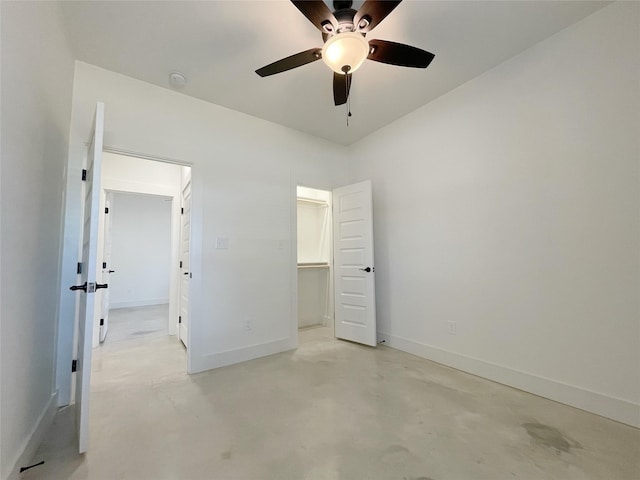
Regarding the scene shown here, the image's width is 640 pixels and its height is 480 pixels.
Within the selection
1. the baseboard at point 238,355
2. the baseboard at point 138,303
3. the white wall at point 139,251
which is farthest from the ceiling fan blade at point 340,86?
the baseboard at point 138,303

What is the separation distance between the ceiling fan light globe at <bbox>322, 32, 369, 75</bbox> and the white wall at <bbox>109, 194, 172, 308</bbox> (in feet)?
19.6

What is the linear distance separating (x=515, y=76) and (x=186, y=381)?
12.9ft

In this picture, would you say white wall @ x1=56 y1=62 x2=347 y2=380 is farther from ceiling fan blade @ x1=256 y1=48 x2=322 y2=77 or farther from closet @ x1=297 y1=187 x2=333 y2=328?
ceiling fan blade @ x1=256 y1=48 x2=322 y2=77

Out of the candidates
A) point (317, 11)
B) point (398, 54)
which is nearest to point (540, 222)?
point (398, 54)

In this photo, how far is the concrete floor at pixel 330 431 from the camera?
4.56ft

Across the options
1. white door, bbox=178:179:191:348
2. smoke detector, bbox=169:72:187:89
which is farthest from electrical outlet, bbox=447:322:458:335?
smoke detector, bbox=169:72:187:89

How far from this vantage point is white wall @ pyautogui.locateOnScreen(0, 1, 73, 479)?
1.17 metres

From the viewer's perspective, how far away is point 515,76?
234cm

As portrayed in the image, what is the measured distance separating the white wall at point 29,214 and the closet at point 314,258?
2.90 m

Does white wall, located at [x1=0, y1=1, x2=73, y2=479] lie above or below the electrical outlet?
above

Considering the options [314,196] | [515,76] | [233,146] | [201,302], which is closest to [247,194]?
[233,146]

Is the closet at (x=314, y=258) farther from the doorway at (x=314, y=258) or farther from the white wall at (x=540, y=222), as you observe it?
the white wall at (x=540, y=222)

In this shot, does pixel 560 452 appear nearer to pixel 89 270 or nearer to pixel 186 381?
pixel 186 381

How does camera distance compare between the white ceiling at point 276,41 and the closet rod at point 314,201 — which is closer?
the white ceiling at point 276,41
